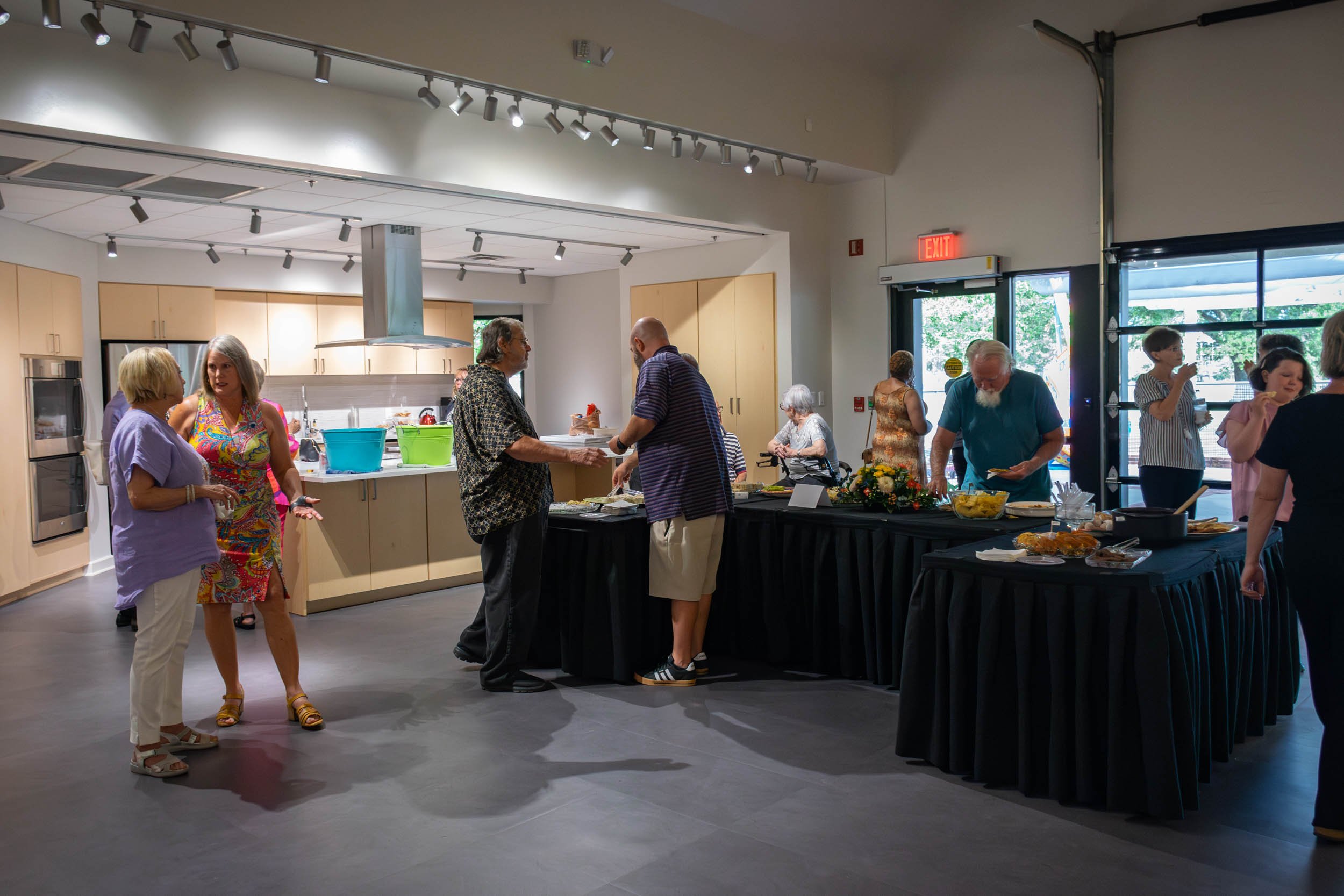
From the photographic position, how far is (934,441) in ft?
17.1

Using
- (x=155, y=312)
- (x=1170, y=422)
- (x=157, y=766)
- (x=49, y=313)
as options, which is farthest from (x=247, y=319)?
(x=1170, y=422)

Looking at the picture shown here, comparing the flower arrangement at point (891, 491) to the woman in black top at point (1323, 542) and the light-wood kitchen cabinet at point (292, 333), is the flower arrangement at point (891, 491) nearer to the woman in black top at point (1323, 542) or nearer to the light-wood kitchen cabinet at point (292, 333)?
the woman in black top at point (1323, 542)

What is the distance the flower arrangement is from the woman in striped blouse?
5.23 feet

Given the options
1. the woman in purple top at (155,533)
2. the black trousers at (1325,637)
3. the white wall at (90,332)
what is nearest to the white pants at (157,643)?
the woman in purple top at (155,533)

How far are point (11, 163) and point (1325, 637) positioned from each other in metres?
6.38

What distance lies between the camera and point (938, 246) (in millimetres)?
8000

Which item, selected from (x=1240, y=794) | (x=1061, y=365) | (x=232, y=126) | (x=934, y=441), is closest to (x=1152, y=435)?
(x=934, y=441)

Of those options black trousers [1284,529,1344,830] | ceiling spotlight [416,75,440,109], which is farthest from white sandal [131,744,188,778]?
black trousers [1284,529,1344,830]

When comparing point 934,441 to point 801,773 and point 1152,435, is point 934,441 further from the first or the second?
point 801,773

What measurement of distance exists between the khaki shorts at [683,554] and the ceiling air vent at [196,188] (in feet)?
11.7

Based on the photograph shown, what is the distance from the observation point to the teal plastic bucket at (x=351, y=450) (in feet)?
22.0

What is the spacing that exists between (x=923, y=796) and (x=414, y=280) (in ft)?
19.2

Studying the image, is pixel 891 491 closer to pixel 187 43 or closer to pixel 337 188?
pixel 187 43

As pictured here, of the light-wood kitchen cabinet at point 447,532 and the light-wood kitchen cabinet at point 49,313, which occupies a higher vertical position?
the light-wood kitchen cabinet at point 49,313
